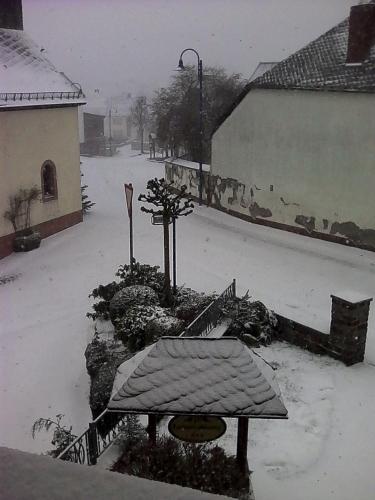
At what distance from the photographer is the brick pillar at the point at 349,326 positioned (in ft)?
32.8

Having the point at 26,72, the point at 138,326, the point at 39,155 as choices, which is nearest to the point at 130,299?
the point at 138,326

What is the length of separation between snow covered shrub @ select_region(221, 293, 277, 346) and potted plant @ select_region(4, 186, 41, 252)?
33.4 ft

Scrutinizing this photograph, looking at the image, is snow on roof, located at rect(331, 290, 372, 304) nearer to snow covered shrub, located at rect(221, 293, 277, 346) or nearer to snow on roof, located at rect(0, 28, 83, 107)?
snow covered shrub, located at rect(221, 293, 277, 346)

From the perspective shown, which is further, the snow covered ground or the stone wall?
the stone wall

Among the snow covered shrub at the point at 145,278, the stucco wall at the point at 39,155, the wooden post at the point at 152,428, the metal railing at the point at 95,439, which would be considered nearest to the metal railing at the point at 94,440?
the metal railing at the point at 95,439

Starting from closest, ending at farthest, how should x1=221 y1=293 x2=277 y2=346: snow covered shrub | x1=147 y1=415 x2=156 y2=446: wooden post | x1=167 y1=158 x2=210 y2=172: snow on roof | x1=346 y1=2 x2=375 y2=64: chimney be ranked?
x1=147 y1=415 x2=156 y2=446: wooden post → x1=221 y1=293 x2=277 y2=346: snow covered shrub → x1=346 y1=2 x2=375 y2=64: chimney → x1=167 y1=158 x2=210 y2=172: snow on roof

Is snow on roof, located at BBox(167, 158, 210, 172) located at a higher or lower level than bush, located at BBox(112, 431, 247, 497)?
higher

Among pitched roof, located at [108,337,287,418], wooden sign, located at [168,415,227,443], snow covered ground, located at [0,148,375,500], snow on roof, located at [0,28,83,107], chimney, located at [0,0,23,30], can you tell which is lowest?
snow covered ground, located at [0,148,375,500]

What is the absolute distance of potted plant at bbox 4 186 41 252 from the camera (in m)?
19.3

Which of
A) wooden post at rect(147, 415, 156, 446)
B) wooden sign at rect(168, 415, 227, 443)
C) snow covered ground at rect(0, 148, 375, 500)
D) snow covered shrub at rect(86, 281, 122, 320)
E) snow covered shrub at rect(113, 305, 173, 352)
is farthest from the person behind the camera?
snow covered shrub at rect(86, 281, 122, 320)

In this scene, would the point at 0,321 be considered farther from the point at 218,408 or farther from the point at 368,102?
the point at 368,102

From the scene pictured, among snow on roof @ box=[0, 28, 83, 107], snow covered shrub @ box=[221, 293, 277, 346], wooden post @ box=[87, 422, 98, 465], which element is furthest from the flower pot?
wooden post @ box=[87, 422, 98, 465]

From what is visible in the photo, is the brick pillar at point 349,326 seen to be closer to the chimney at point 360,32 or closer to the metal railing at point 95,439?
the metal railing at point 95,439

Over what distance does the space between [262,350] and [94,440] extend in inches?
183
